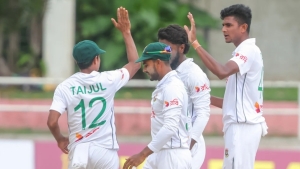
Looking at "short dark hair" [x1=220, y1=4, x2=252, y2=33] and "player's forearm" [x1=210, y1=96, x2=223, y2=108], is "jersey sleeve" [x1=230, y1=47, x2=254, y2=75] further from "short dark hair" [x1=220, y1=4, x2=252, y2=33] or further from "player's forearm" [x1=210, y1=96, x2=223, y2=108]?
"player's forearm" [x1=210, y1=96, x2=223, y2=108]

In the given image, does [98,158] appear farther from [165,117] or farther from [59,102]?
[165,117]

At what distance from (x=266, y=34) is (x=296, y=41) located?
0.90 metres

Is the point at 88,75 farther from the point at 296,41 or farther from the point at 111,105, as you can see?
the point at 296,41

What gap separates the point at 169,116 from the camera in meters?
5.77

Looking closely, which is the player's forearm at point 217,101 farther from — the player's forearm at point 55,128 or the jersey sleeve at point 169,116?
the player's forearm at point 55,128

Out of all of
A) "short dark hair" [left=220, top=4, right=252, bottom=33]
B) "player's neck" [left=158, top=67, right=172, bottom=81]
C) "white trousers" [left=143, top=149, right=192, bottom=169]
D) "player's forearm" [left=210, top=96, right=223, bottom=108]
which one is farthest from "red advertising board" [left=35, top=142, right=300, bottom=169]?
"player's neck" [left=158, top=67, right=172, bottom=81]

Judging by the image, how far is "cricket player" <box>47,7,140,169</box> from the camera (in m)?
6.33

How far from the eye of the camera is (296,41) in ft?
73.0

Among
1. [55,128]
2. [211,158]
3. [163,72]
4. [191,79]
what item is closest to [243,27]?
[191,79]

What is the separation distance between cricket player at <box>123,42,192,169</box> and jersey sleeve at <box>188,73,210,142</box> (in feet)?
1.05

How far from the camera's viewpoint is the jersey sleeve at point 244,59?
6245 millimetres

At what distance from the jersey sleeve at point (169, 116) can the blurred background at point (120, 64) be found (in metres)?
4.08

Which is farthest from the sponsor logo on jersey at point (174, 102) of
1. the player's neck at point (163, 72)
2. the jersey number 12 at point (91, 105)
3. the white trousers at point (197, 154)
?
the white trousers at point (197, 154)

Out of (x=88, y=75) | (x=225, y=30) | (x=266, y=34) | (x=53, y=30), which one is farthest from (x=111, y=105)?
(x=266, y=34)
